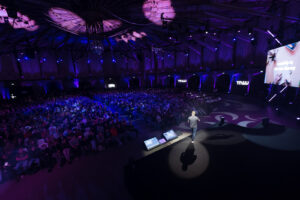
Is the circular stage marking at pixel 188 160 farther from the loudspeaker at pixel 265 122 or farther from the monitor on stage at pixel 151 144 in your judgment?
the loudspeaker at pixel 265 122

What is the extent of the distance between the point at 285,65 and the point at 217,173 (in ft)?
35.9

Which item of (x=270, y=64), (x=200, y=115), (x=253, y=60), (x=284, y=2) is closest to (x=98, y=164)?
(x=200, y=115)

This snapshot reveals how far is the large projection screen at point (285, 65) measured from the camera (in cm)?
901

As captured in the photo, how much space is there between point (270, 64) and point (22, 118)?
23564 mm

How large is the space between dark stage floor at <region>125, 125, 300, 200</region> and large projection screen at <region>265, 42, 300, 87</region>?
697cm

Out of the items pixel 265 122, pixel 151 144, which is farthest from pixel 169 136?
pixel 265 122

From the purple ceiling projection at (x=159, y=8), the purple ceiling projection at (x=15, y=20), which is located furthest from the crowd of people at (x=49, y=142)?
the purple ceiling projection at (x=159, y=8)

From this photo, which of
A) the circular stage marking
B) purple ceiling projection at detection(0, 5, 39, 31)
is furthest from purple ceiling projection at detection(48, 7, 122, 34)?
the circular stage marking

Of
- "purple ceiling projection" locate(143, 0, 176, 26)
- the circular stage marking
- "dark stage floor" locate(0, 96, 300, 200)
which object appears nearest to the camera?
"dark stage floor" locate(0, 96, 300, 200)

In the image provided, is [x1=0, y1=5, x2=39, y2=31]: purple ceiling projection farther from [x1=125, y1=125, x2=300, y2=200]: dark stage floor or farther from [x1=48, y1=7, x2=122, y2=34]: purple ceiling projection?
[x1=125, y1=125, x2=300, y2=200]: dark stage floor

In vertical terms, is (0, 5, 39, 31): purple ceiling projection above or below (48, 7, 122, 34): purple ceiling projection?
below

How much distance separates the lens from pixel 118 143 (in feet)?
28.8

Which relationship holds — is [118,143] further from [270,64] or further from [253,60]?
[253,60]

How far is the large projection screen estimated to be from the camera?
901 cm
